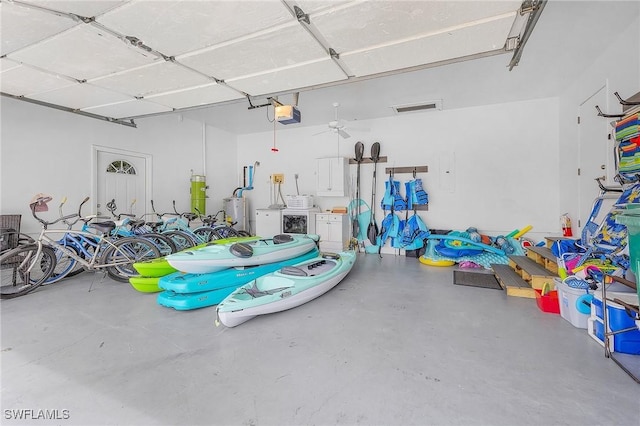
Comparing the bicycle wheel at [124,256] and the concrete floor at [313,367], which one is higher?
the bicycle wheel at [124,256]

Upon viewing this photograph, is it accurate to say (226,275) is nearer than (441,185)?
Yes

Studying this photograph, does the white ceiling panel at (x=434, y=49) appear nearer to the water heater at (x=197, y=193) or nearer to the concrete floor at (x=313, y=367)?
the concrete floor at (x=313, y=367)

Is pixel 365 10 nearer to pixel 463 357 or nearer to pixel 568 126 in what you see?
pixel 463 357

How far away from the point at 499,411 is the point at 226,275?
272 cm

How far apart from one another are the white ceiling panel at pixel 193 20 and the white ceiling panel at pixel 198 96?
3.46 feet

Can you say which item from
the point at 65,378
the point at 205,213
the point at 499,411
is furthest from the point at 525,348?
the point at 205,213

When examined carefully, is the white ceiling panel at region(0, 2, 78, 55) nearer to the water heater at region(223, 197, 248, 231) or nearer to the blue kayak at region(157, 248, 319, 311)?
the blue kayak at region(157, 248, 319, 311)

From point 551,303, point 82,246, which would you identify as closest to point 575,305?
point 551,303

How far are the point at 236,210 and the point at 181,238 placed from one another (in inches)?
101

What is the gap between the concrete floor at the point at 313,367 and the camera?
1490 mm

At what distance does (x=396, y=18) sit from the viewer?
211 cm

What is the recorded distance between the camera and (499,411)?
1484 mm

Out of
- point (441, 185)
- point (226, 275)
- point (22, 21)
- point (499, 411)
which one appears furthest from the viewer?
point (441, 185)
